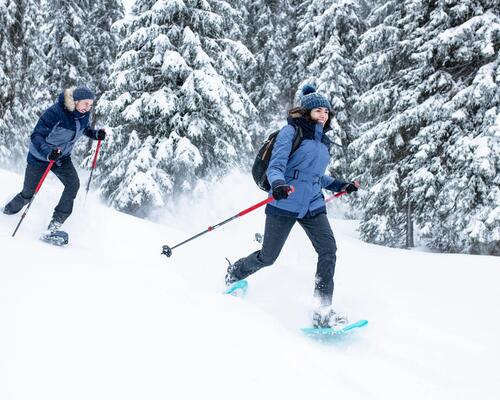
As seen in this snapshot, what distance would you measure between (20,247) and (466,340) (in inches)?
179

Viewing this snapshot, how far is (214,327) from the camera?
3062 mm

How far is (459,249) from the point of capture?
1092 cm

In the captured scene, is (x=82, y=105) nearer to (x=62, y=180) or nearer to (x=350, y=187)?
(x=62, y=180)

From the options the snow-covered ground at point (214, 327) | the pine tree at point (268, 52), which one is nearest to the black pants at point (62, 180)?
the snow-covered ground at point (214, 327)

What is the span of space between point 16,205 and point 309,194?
428 centimetres

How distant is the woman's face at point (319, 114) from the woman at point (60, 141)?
9.12 feet

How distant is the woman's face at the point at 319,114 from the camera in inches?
152

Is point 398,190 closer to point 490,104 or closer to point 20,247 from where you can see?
point 490,104

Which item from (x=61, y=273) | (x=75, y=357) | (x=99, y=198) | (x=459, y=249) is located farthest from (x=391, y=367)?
(x=99, y=198)

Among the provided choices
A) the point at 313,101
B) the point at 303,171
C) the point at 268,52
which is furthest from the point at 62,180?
the point at 268,52

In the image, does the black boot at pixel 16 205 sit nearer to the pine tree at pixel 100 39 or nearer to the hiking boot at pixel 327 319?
the hiking boot at pixel 327 319

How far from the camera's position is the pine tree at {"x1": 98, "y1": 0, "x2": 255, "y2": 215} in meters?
11.4

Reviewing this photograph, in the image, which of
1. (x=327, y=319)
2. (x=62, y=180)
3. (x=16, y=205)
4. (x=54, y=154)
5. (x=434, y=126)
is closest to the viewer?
(x=327, y=319)

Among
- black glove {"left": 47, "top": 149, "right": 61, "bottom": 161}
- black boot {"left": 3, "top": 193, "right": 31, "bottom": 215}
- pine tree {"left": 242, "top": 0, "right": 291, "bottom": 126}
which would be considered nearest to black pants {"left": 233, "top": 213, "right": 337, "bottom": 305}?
black glove {"left": 47, "top": 149, "right": 61, "bottom": 161}
